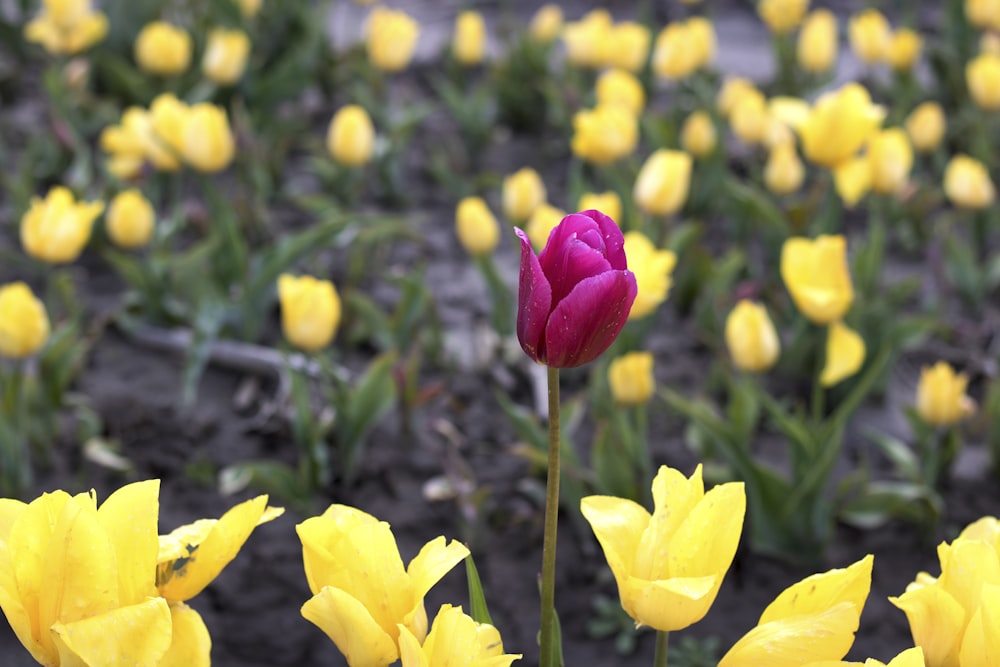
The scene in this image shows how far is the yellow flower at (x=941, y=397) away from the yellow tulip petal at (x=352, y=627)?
144 cm

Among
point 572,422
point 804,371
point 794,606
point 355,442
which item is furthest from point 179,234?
point 794,606

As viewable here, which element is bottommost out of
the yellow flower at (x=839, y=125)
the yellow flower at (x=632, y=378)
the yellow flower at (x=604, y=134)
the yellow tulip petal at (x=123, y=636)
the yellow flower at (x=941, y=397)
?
the yellow flower at (x=941, y=397)

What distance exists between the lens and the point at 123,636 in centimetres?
81

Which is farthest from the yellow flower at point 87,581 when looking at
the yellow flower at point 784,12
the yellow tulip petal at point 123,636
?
the yellow flower at point 784,12

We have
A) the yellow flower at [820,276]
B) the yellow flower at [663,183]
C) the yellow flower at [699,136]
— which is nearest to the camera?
the yellow flower at [820,276]

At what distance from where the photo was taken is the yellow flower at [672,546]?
0.86 meters

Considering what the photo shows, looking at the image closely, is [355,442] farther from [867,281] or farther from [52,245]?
[867,281]

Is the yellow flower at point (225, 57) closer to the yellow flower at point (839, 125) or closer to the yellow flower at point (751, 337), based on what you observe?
the yellow flower at point (839, 125)

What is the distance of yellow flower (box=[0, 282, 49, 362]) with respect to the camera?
1.96 meters

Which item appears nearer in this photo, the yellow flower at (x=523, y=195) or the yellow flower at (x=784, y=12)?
the yellow flower at (x=523, y=195)

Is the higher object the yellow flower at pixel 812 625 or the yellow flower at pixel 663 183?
the yellow flower at pixel 812 625

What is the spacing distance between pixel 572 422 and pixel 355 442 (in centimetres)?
39

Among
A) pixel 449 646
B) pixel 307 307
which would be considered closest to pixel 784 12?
pixel 307 307

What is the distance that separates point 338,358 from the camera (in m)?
2.62
